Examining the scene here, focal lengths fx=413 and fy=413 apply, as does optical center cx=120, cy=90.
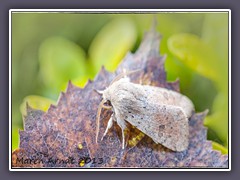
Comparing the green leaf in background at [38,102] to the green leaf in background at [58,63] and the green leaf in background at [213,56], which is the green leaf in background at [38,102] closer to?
the green leaf in background at [58,63]

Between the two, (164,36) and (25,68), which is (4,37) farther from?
(164,36)

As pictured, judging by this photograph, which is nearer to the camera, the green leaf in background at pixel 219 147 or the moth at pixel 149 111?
the moth at pixel 149 111

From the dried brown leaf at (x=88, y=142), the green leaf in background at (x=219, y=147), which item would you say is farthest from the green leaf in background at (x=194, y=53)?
the green leaf in background at (x=219, y=147)

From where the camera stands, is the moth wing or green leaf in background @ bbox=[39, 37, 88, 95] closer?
the moth wing

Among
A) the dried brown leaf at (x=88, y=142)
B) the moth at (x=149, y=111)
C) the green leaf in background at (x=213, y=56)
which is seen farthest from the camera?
the green leaf in background at (x=213, y=56)

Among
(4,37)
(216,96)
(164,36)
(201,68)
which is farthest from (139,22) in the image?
(4,37)

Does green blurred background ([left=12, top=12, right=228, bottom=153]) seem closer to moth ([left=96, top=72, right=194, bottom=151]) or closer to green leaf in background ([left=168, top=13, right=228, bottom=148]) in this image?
green leaf in background ([left=168, top=13, right=228, bottom=148])

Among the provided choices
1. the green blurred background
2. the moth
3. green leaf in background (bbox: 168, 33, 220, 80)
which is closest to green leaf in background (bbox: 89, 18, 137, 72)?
the green blurred background
